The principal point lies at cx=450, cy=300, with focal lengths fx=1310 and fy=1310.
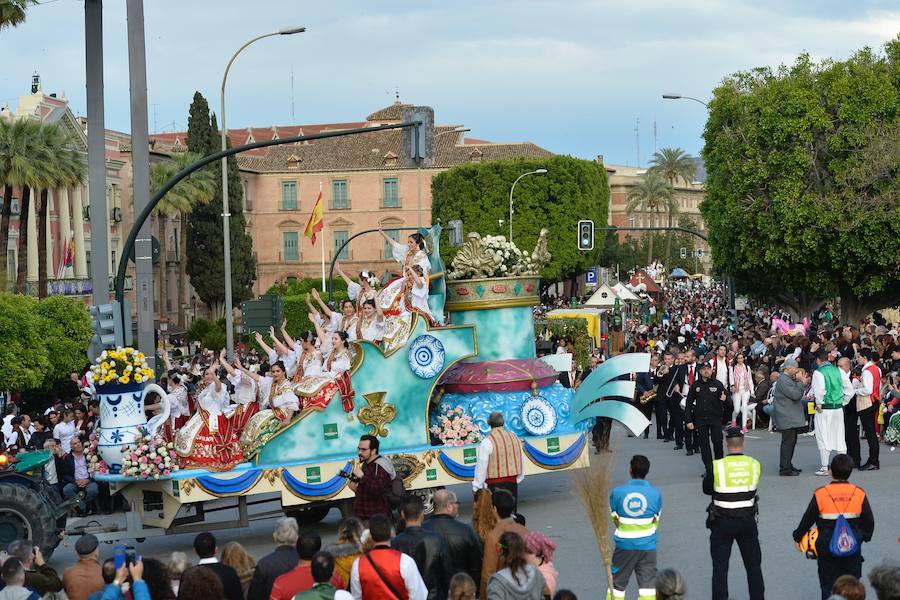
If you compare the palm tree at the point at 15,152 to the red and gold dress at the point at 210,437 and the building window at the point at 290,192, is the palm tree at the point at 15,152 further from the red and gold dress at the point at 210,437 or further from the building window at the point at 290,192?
the building window at the point at 290,192

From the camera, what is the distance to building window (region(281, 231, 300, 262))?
9331cm

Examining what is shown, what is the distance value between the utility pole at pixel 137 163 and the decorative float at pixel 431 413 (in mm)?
3409

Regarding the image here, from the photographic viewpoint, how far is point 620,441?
23391 mm

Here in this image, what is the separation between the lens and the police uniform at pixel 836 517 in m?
9.80

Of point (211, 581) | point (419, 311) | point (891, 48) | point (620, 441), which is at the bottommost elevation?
point (620, 441)

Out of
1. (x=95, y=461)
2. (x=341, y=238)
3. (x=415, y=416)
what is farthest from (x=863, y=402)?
(x=341, y=238)

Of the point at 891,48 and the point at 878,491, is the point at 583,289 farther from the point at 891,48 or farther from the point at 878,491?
the point at 878,491

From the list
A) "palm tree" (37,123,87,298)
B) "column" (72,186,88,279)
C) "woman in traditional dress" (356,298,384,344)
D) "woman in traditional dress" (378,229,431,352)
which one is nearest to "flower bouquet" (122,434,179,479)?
"woman in traditional dress" (356,298,384,344)

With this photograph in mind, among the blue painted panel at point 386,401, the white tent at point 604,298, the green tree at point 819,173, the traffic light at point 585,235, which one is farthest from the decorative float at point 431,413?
the white tent at point 604,298

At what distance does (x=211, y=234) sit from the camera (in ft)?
219

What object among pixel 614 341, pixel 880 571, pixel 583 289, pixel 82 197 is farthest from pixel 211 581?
pixel 583 289

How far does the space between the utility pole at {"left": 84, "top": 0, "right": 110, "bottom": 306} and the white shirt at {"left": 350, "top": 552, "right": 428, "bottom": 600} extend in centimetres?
1031

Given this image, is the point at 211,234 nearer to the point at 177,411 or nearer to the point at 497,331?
the point at 497,331

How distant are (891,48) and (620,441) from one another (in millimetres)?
17825
